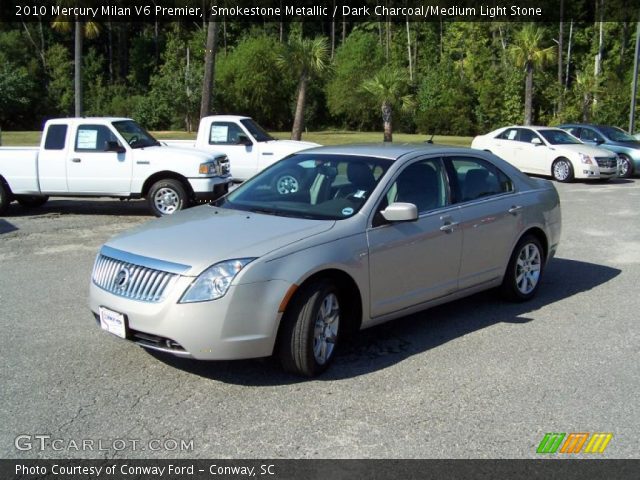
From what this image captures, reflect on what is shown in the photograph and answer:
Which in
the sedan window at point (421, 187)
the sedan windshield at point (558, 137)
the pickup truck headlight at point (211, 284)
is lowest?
the pickup truck headlight at point (211, 284)

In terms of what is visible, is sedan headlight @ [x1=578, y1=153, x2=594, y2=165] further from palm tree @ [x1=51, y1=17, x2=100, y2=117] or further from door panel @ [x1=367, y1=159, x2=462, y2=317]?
palm tree @ [x1=51, y1=17, x2=100, y2=117]

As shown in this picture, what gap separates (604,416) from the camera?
4.45 meters

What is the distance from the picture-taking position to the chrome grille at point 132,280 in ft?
15.3

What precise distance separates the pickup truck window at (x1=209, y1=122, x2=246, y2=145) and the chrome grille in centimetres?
1120

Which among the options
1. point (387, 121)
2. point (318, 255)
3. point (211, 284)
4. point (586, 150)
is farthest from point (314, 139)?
point (211, 284)

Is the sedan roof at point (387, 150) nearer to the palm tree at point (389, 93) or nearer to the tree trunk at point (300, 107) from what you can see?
the tree trunk at point (300, 107)

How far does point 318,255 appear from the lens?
16.1ft

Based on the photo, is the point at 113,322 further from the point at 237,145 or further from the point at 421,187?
the point at 237,145

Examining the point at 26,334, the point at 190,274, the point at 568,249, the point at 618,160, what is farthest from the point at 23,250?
the point at 618,160

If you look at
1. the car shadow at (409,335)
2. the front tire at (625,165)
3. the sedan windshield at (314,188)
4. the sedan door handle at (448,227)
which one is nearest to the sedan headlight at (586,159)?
the front tire at (625,165)

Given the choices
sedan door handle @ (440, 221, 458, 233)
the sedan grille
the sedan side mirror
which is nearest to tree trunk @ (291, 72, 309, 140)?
the sedan grille

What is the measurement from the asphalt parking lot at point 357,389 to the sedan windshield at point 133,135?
19.0ft

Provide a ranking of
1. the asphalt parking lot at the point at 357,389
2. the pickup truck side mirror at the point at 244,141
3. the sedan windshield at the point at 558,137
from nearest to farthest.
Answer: the asphalt parking lot at the point at 357,389, the pickup truck side mirror at the point at 244,141, the sedan windshield at the point at 558,137

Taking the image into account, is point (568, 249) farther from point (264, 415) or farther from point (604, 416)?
point (264, 415)
